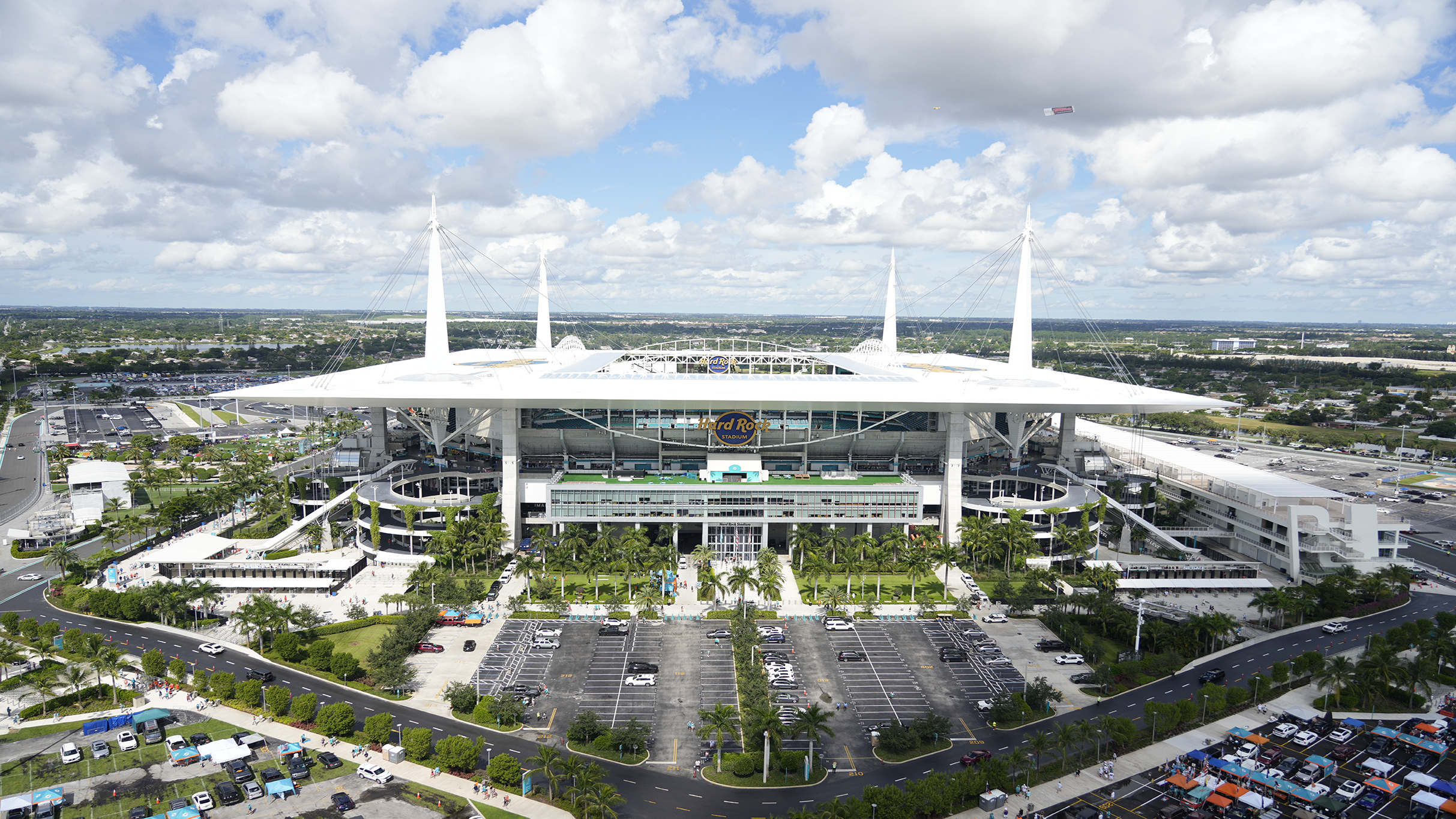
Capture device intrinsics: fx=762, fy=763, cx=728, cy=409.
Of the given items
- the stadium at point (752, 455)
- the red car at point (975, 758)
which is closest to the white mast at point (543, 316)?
the stadium at point (752, 455)

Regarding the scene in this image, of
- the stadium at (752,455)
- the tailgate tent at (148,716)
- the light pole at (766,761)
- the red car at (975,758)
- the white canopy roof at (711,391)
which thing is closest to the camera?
the light pole at (766,761)

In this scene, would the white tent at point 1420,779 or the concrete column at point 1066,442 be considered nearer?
the white tent at point 1420,779

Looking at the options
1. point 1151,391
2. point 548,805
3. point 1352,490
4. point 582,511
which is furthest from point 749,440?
point 1352,490

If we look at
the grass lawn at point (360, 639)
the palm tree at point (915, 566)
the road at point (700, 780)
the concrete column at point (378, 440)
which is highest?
the concrete column at point (378, 440)

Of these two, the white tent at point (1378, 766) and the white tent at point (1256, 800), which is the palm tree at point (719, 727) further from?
the white tent at point (1378, 766)

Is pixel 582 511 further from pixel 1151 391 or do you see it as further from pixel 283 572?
pixel 1151 391

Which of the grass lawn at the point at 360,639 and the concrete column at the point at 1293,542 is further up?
the concrete column at the point at 1293,542

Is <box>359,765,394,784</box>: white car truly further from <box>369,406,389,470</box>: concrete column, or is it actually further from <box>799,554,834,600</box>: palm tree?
<box>369,406,389,470</box>: concrete column
